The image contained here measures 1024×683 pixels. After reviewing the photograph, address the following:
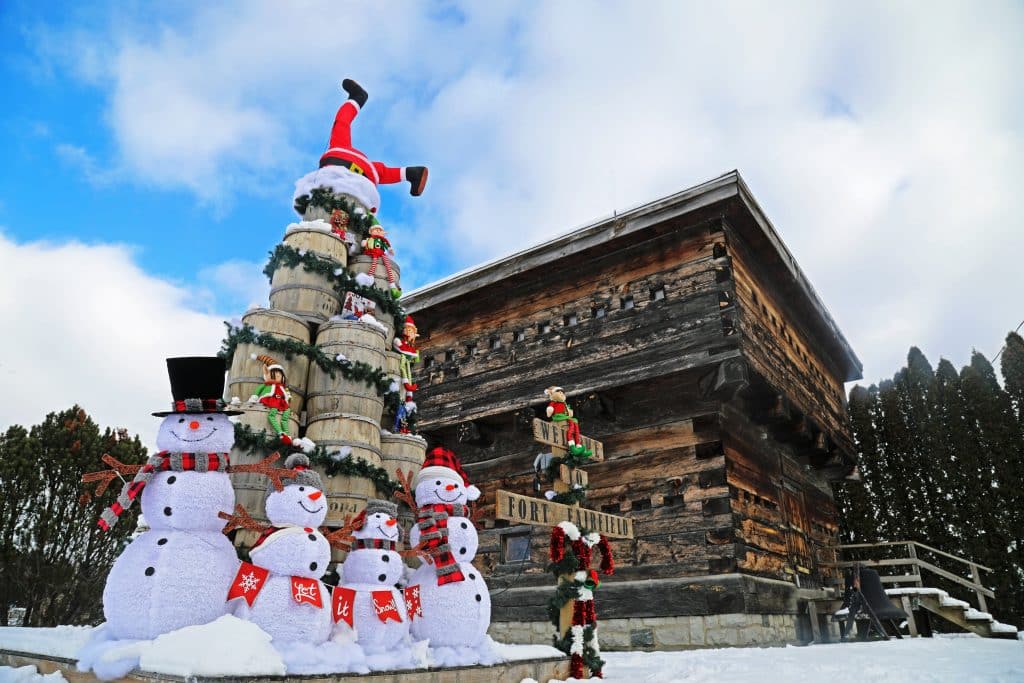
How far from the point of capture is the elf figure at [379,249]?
7293mm

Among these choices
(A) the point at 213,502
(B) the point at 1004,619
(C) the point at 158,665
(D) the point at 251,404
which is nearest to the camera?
(C) the point at 158,665

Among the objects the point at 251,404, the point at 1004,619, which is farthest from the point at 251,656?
the point at 1004,619

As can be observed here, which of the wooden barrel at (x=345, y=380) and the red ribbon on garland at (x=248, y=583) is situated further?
the wooden barrel at (x=345, y=380)

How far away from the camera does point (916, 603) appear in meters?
11.3

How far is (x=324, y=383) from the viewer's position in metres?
6.08

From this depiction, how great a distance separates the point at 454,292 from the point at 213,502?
8.95 m

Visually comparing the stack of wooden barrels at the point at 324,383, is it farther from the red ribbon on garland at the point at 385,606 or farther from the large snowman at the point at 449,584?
the red ribbon on garland at the point at 385,606

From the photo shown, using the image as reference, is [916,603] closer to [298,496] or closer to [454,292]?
[454,292]

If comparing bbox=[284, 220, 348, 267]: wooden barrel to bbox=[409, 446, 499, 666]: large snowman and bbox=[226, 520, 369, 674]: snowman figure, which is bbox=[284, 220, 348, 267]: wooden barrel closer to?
bbox=[409, 446, 499, 666]: large snowman

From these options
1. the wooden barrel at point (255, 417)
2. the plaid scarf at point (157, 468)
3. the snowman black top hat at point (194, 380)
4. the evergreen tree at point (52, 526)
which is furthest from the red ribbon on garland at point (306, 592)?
the evergreen tree at point (52, 526)

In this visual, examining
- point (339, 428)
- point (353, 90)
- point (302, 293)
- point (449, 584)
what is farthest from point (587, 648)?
point (353, 90)

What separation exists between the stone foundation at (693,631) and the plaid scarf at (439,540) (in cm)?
544

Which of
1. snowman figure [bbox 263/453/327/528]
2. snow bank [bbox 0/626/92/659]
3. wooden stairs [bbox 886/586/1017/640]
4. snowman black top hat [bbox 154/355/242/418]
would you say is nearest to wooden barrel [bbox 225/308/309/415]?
snowman black top hat [bbox 154/355/242/418]

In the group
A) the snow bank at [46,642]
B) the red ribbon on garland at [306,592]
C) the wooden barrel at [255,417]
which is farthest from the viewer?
the wooden barrel at [255,417]
